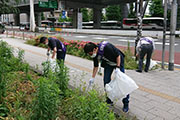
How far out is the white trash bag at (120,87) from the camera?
11.0 feet

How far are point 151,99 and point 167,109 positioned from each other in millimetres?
557

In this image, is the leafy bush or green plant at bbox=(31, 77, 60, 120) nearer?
the leafy bush

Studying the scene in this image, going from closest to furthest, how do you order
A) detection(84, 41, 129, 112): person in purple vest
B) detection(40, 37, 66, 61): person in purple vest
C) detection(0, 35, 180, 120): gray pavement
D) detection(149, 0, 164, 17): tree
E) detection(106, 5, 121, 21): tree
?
detection(84, 41, 129, 112): person in purple vest
detection(0, 35, 180, 120): gray pavement
detection(40, 37, 66, 61): person in purple vest
detection(149, 0, 164, 17): tree
detection(106, 5, 121, 21): tree

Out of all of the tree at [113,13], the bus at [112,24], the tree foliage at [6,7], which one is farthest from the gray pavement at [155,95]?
the tree at [113,13]

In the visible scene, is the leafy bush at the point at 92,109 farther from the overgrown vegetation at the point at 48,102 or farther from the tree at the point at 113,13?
the tree at the point at 113,13

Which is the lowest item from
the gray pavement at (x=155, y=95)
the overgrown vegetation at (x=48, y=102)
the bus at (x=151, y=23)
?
the gray pavement at (x=155, y=95)

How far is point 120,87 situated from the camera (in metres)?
3.36

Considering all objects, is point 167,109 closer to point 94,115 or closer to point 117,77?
point 117,77

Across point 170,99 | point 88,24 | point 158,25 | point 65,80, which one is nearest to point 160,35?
point 158,25

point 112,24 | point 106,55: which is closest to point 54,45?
point 106,55

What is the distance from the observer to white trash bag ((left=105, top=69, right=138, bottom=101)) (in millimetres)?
3345

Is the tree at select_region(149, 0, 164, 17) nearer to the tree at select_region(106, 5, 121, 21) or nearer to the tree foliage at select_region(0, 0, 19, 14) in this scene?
the tree at select_region(106, 5, 121, 21)

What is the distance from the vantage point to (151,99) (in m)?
4.51

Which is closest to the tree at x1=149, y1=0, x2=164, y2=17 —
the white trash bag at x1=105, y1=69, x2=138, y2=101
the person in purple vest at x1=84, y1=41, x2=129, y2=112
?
the person in purple vest at x1=84, y1=41, x2=129, y2=112
